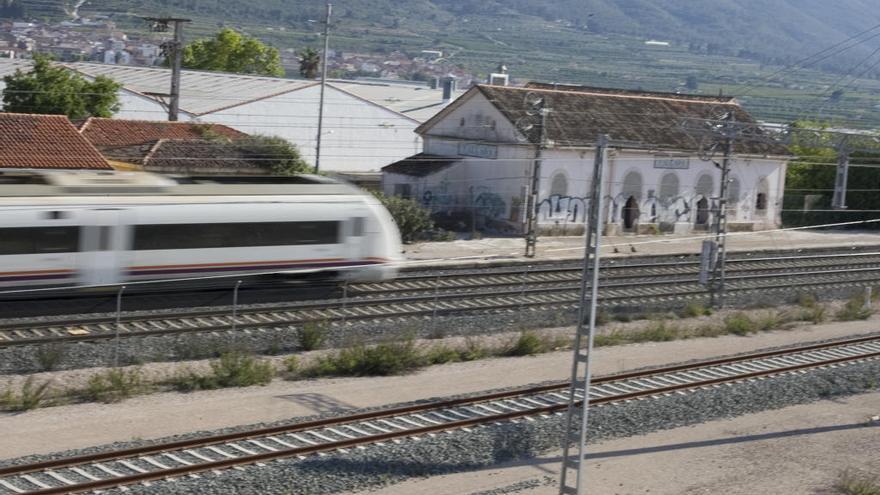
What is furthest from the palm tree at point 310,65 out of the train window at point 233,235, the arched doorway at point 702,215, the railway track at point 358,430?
the railway track at point 358,430

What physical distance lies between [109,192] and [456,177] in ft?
74.5

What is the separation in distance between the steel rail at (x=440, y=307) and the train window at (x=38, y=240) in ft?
5.29

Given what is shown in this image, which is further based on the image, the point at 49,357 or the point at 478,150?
the point at 478,150

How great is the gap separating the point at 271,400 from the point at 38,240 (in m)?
6.61

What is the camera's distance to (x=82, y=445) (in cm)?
1401

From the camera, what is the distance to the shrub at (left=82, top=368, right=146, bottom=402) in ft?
53.5

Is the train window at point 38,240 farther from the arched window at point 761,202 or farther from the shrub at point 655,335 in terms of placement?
the arched window at point 761,202

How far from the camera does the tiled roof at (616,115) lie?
138 ft

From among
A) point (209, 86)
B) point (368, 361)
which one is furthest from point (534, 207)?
point (209, 86)

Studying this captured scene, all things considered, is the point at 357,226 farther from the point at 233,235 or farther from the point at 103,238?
the point at 103,238

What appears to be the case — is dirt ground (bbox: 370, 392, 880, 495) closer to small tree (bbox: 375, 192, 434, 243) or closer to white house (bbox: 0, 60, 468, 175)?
small tree (bbox: 375, 192, 434, 243)

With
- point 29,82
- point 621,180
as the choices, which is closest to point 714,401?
point 621,180

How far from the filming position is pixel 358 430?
1515 cm

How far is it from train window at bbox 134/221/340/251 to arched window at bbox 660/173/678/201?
2252 cm
